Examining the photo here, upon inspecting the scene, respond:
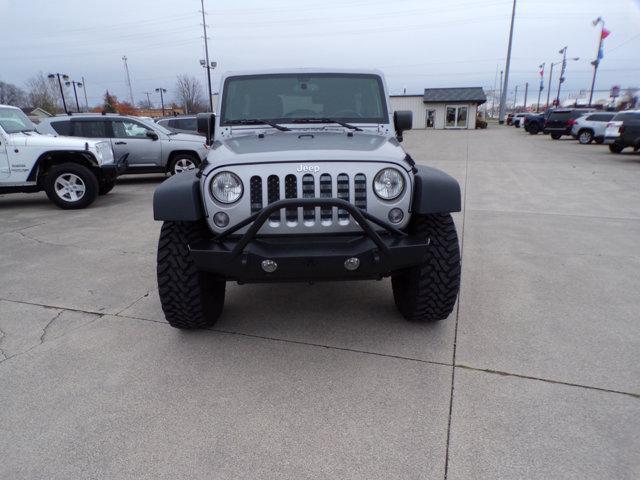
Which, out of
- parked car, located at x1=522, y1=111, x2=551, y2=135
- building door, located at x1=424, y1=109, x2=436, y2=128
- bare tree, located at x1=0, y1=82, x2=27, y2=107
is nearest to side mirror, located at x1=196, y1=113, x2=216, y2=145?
parked car, located at x1=522, y1=111, x2=551, y2=135

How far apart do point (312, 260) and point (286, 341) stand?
0.87 m

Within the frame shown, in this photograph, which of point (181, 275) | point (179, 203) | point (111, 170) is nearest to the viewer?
point (179, 203)

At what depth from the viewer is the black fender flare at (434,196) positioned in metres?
2.67

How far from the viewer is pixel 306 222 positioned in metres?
2.64

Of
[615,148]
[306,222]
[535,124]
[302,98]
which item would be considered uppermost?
[302,98]

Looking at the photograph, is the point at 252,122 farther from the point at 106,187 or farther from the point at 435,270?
the point at 106,187

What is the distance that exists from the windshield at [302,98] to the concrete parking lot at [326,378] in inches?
60.3

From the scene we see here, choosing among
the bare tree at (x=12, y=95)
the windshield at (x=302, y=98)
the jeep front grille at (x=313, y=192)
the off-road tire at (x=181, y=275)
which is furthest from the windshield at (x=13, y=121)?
the bare tree at (x=12, y=95)

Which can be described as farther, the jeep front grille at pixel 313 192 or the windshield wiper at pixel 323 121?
the windshield wiper at pixel 323 121

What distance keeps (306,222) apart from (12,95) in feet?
226

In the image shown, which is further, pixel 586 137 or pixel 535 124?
pixel 535 124

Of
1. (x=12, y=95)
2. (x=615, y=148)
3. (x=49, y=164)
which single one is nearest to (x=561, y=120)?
(x=615, y=148)

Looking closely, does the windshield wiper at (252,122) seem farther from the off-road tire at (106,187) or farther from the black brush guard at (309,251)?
the off-road tire at (106,187)

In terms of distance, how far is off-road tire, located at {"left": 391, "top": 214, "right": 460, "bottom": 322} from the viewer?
2902mm
